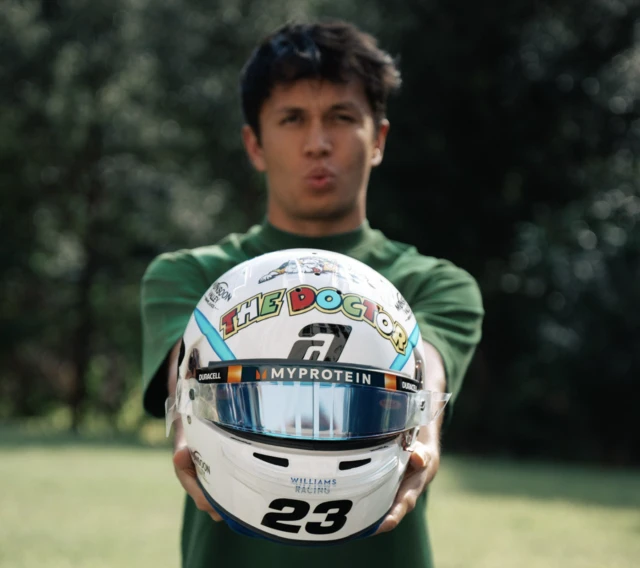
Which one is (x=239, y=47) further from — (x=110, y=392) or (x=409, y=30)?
(x=110, y=392)

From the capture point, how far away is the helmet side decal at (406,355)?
2447 mm

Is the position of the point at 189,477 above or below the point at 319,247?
below

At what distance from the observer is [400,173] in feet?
59.5

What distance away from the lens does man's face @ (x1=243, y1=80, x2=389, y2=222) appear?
3.01 meters

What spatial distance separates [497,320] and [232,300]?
53.1ft

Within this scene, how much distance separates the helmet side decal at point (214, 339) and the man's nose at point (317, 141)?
712 mm

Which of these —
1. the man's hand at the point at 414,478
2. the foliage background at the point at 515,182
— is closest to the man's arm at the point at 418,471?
the man's hand at the point at 414,478

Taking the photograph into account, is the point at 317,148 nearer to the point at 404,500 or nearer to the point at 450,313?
the point at 450,313

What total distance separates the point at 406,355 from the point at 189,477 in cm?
67

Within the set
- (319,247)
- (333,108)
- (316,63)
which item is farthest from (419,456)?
(316,63)

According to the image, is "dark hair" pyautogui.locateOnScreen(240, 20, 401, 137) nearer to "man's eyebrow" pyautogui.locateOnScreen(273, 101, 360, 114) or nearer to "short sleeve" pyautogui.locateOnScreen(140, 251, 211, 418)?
"man's eyebrow" pyautogui.locateOnScreen(273, 101, 360, 114)

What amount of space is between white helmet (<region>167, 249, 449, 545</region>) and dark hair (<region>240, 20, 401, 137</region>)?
86 centimetres

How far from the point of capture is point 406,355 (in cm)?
250

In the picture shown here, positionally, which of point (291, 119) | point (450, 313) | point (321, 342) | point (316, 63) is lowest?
point (450, 313)
